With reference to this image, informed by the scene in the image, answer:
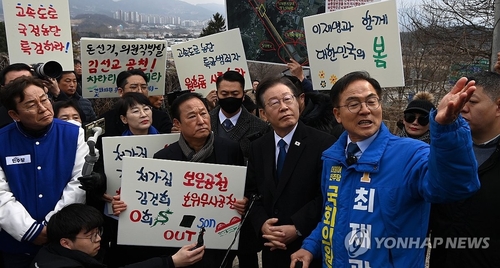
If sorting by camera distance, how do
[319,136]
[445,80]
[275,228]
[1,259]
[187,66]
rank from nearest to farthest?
1. [275,228]
2. [319,136]
3. [1,259]
4. [187,66]
5. [445,80]

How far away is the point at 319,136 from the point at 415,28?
14.7 metres

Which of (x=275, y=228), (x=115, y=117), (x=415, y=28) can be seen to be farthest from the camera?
(x=415, y=28)

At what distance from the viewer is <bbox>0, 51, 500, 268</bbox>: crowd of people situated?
2129 millimetres

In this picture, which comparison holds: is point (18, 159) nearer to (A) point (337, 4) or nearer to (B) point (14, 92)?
(B) point (14, 92)

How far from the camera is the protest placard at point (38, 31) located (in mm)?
4980

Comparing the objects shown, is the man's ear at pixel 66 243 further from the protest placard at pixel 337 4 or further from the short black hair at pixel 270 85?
the protest placard at pixel 337 4

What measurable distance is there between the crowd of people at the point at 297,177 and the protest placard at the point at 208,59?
1340 mm

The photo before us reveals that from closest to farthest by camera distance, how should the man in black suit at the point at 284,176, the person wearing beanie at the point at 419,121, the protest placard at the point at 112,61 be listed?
the man in black suit at the point at 284,176 → the person wearing beanie at the point at 419,121 → the protest placard at the point at 112,61

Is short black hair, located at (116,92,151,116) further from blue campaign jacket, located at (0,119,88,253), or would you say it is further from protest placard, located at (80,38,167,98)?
protest placard, located at (80,38,167,98)

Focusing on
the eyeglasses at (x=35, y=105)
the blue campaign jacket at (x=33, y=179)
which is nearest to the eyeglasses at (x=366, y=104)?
the blue campaign jacket at (x=33, y=179)

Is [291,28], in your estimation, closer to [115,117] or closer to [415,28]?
[115,117]

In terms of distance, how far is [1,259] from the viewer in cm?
332

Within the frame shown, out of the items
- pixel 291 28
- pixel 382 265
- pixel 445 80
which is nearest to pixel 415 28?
pixel 445 80

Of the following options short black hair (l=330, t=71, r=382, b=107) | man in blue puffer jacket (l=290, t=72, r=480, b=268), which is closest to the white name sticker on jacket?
man in blue puffer jacket (l=290, t=72, r=480, b=268)
